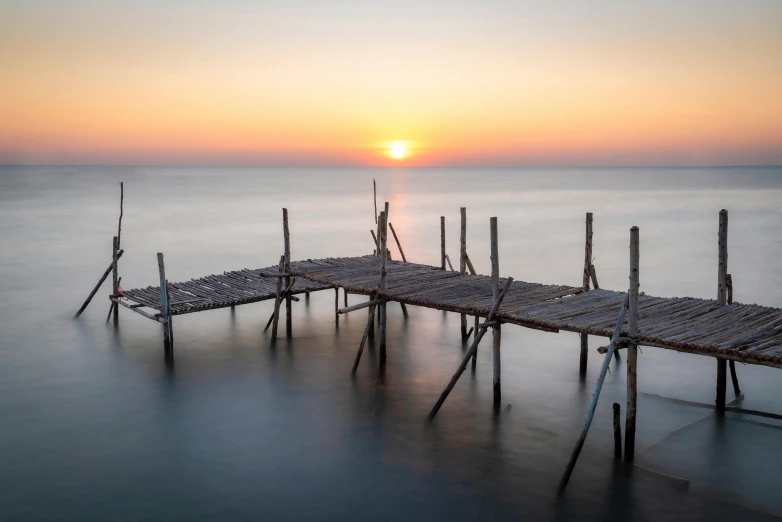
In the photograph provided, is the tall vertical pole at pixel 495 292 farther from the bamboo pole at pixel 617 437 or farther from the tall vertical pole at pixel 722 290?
the tall vertical pole at pixel 722 290

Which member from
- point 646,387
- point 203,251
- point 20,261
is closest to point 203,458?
point 646,387

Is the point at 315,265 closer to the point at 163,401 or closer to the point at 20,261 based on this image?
the point at 163,401

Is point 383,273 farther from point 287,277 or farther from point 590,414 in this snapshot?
point 590,414

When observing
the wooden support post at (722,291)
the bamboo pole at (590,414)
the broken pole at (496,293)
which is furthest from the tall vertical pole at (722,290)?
the broken pole at (496,293)

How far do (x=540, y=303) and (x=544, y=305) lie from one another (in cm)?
21

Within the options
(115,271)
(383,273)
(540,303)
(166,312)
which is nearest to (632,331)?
(540,303)

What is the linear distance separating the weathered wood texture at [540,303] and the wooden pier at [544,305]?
15 mm

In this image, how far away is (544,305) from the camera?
429 inches

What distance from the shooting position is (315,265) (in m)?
15.2

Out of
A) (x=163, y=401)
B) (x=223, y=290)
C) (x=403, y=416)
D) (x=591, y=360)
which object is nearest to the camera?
(x=403, y=416)

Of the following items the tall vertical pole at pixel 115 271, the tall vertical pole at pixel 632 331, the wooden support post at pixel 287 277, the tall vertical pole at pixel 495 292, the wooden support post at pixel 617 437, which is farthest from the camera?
the tall vertical pole at pixel 115 271

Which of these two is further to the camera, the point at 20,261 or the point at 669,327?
the point at 20,261

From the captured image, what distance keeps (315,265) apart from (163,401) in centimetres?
474

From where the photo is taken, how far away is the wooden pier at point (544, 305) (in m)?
8.59
